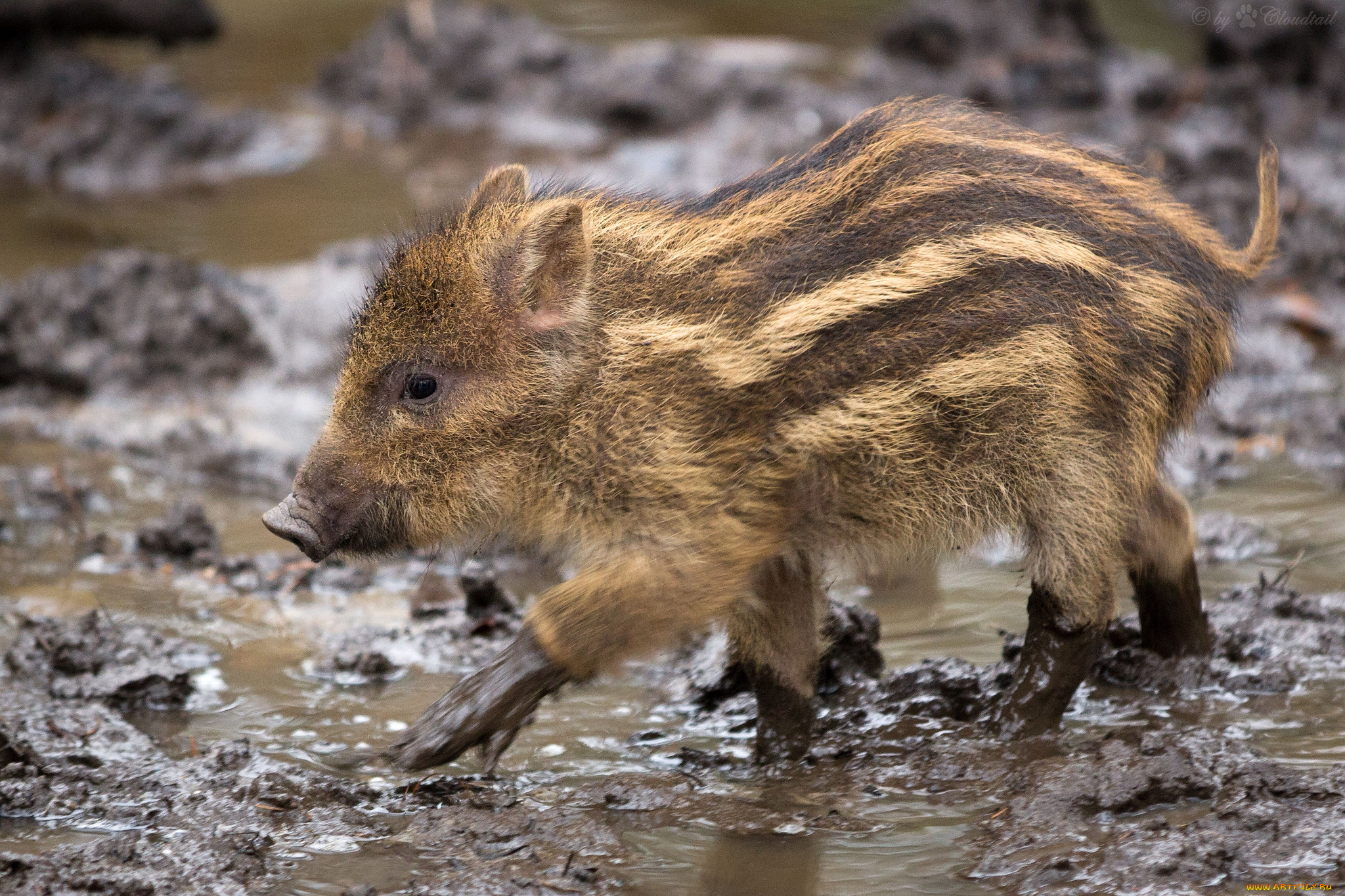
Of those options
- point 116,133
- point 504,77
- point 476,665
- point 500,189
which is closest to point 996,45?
point 504,77

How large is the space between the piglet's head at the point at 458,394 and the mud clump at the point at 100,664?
846 mm

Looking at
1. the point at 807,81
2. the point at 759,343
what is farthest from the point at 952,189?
the point at 807,81

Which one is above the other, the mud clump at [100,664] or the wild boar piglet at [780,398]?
the wild boar piglet at [780,398]

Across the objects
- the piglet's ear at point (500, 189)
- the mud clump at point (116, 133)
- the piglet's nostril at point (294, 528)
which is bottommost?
the piglet's nostril at point (294, 528)

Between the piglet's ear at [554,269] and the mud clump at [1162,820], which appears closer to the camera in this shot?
the mud clump at [1162,820]

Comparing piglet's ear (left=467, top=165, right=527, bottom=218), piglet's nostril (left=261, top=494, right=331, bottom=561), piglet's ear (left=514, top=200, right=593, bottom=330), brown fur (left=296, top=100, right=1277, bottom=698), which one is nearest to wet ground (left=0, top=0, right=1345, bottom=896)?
brown fur (left=296, top=100, right=1277, bottom=698)

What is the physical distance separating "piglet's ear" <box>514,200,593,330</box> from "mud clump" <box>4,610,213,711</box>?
1.54 m

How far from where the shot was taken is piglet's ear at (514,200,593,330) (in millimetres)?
3842

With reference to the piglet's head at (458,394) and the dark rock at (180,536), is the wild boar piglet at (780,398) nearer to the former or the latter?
the piglet's head at (458,394)

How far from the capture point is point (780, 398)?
3.73 meters

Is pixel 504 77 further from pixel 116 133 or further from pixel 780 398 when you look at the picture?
pixel 780 398

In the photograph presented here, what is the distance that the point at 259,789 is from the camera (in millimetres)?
3615

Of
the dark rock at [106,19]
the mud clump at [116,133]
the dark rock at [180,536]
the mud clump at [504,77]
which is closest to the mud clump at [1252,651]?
the dark rock at [180,536]

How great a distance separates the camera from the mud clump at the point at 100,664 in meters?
4.27
